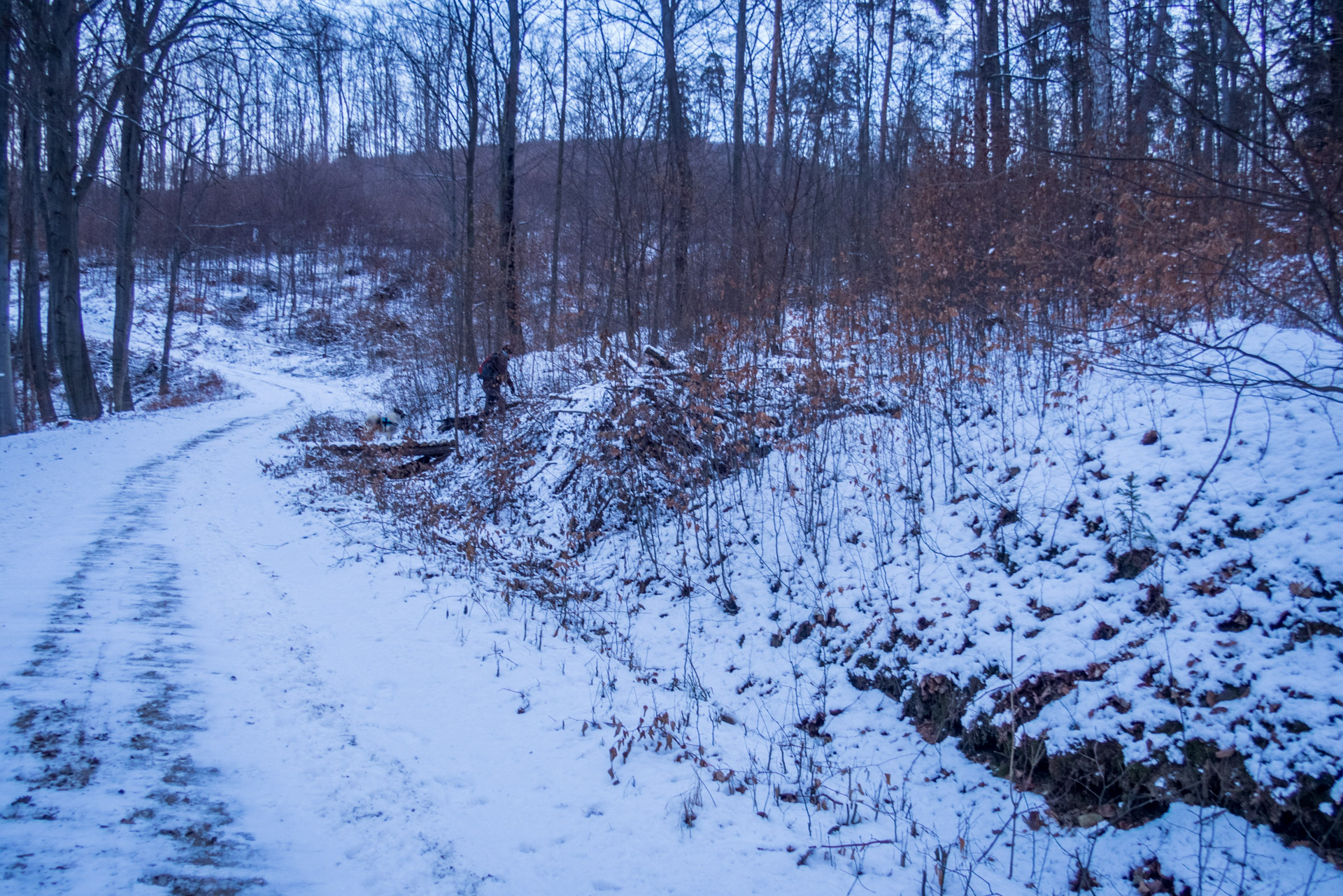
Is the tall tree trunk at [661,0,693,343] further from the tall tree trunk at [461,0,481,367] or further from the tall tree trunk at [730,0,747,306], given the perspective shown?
the tall tree trunk at [461,0,481,367]

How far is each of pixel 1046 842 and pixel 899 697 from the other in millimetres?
1423

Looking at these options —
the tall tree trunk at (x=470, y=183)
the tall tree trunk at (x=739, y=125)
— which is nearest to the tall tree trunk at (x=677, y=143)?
the tall tree trunk at (x=739, y=125)

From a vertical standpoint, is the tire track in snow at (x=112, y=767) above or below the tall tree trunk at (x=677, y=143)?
below

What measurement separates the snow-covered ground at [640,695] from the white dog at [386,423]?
5.70m

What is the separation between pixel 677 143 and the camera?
47.7 feet

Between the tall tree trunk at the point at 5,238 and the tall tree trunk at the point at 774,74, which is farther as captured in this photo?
the tall tree trunk at the point at 774,74

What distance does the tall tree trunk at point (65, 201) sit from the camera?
10969 millimetres

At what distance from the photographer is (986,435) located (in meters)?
6.78

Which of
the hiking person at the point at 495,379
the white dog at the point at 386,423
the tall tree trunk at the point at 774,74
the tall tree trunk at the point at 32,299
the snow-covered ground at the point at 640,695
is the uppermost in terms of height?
the tall tree trunk at the point at 774,74

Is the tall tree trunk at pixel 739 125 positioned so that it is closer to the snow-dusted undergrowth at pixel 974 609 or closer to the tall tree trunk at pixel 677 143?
the tall tree trunk at pixel 677 143

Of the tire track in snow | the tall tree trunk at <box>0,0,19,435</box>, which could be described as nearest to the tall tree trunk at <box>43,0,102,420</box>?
the tall tree trunk at <box>0,0,19,435</box>

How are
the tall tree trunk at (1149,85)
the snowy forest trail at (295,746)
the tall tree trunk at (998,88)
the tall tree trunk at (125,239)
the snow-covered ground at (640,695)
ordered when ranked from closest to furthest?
1. the snowy forest trail at (295,746)
2. the snow-covered ground at (640,695)
3. the tall tree trunk at (1149,85)
4. the tall tree trunk at (998,88)
5. the tall tree trunk at (125,239)

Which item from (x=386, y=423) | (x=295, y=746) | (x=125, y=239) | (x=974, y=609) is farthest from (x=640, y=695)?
(x=125, y=239)

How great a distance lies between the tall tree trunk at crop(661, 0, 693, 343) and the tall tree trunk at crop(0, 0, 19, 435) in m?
11.1
